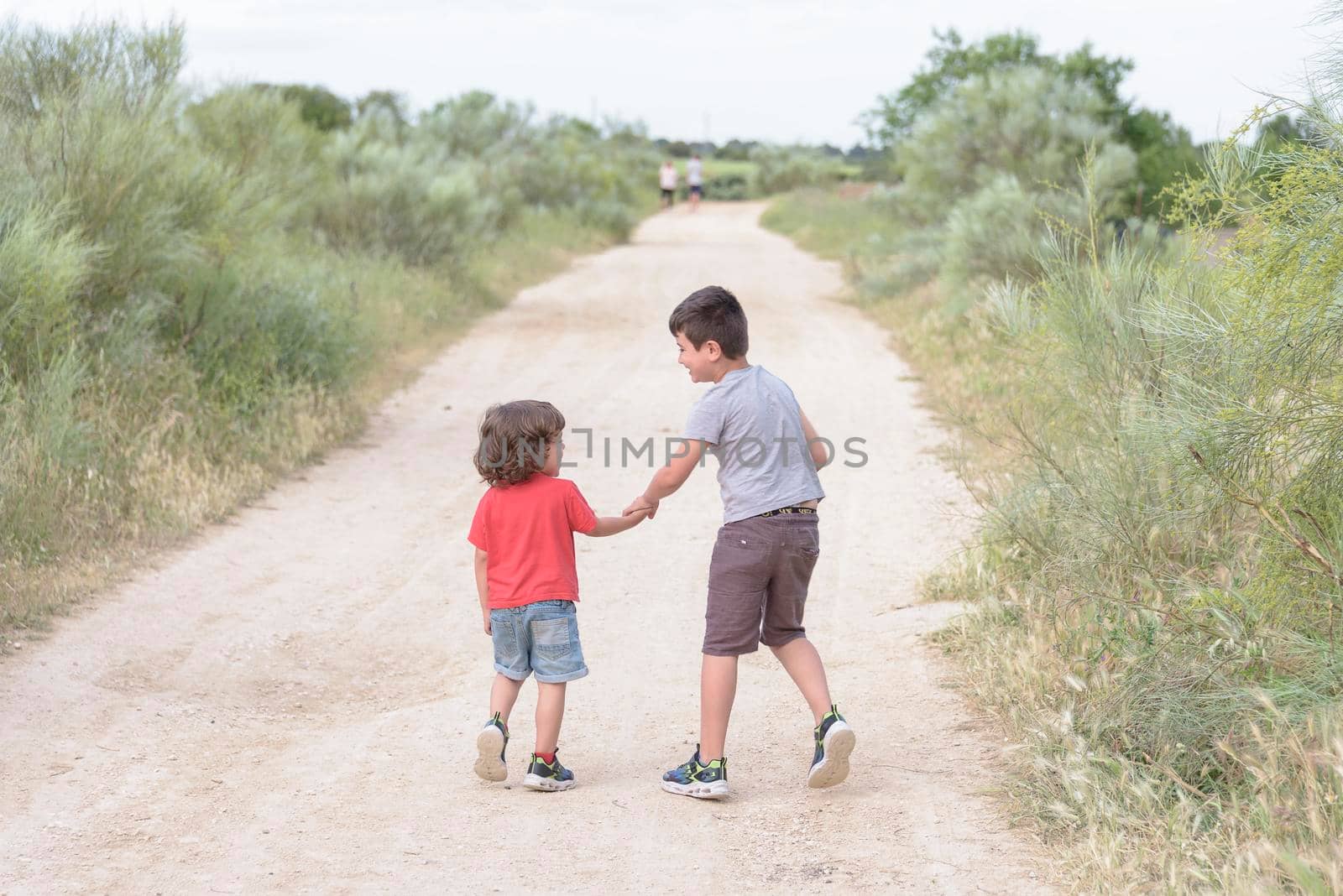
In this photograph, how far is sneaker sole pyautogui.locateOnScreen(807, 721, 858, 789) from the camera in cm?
395

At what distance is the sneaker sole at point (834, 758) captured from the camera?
3.95 meters

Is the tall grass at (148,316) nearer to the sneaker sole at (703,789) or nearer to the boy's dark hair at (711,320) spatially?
the sneaker sole at (703,789)

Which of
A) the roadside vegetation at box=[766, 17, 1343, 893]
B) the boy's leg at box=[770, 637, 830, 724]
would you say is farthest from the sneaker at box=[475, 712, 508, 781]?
the roadside vegetation at box=[766, 17, 1343, 893]

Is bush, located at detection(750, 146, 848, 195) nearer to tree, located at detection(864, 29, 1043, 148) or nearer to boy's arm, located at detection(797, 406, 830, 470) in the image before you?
tree, located at detection(864, 29, 1043, 148)

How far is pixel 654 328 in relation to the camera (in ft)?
50.0

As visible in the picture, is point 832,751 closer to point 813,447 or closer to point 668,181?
point 813,447

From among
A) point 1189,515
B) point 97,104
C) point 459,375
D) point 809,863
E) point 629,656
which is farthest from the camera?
point 459,375

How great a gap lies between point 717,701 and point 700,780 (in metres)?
0.24

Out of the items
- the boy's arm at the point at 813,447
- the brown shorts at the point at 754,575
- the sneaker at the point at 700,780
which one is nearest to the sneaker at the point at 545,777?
the sneaker at the point at 700,780

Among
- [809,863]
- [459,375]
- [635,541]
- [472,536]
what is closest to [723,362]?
[472,536]

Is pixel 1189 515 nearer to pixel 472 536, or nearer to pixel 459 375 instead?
pixel 472 536

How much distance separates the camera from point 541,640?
416 centimetres

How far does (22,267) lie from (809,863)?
5308mm

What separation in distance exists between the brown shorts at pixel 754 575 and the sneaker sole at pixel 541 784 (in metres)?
0.63
